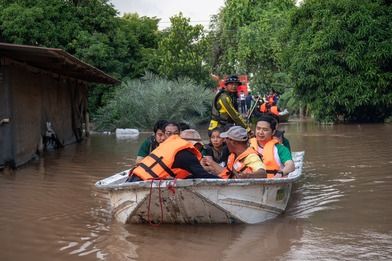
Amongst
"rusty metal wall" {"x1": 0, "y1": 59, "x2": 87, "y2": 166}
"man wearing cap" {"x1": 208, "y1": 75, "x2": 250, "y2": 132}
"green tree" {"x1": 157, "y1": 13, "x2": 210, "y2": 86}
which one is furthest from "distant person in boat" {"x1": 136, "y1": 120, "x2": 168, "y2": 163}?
"green tree" {"x1": 157, "y1": 13, "x2": 210, "y2": 86}

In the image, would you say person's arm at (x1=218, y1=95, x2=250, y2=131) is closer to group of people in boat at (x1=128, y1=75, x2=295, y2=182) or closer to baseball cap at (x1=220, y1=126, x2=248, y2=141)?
group of people in boat at (x1=128, y1=75, x2=295, y2=182)

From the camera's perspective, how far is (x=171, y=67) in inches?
1129

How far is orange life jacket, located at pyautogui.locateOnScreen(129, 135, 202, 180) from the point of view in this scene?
6109 mm

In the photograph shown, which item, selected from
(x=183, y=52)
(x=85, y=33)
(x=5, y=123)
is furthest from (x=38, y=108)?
(x=183, y=52)

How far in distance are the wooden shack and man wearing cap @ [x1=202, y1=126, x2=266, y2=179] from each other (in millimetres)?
4832

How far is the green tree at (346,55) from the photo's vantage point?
2331cm

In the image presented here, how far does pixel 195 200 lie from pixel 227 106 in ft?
9.75

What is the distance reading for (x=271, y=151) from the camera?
7.30 meters

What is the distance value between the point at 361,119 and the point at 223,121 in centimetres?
1880

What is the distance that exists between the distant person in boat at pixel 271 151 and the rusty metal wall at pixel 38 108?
638cm

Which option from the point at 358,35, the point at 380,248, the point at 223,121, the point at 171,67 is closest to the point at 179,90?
the point at 171,67

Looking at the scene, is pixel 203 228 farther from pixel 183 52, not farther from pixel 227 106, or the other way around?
pixel 183 52

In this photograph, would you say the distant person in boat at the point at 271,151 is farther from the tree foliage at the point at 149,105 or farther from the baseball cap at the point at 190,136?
the tree foliage at the point at 149,105

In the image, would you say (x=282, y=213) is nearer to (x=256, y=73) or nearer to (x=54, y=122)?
(x=54, y=122)
